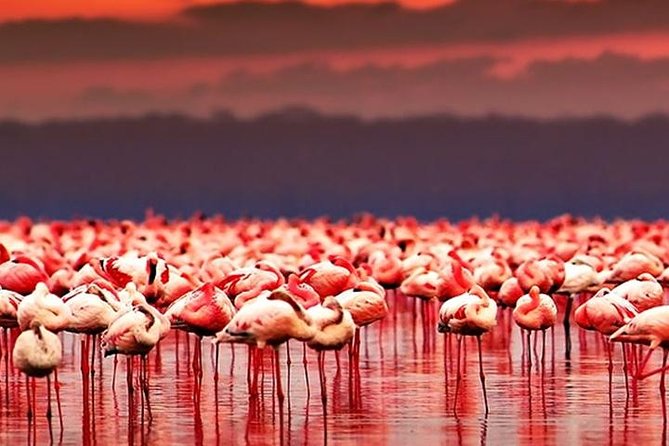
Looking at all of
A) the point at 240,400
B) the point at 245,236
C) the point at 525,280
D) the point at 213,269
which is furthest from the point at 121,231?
the point at 240,400

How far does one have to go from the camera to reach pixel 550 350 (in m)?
20.3

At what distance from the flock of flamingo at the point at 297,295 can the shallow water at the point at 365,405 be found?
224 mm

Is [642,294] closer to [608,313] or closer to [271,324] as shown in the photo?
[608,313]

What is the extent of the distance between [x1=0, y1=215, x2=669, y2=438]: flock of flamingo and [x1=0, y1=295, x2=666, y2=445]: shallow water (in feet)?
0.74

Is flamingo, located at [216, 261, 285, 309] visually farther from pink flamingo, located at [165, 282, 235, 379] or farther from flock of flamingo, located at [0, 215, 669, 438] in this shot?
pink flamingo, located at [165, 282, 235, 379]

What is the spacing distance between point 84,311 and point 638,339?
419 cm

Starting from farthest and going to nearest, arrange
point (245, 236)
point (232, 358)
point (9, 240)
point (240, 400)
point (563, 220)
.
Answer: point (563, 220), point (245, 236), point (9, 240), point (232, 358), point (240, 400)

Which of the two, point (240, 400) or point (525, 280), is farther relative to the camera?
point (525, 280)

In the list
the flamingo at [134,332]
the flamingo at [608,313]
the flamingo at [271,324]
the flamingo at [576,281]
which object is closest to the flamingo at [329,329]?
the flamingo at [271,324]

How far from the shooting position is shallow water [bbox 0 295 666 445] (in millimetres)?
13711

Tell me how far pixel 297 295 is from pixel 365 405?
3.66ft

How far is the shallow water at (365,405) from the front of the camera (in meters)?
13.7

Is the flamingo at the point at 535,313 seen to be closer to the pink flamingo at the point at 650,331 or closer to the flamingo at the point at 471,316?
the flamingo at the point at 471,316

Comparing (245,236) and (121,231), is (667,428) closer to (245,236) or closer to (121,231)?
(245,236)
